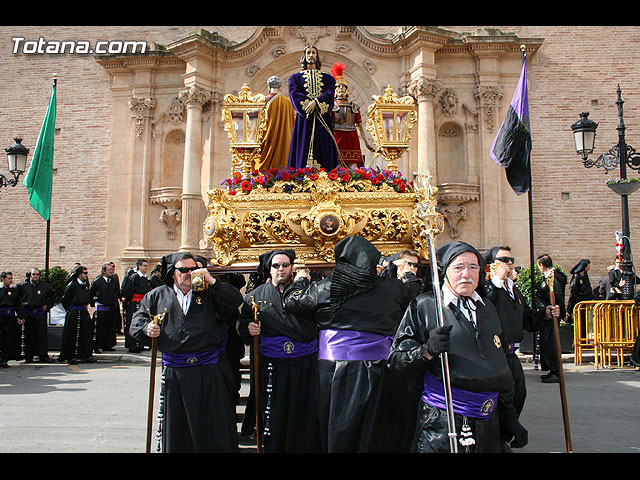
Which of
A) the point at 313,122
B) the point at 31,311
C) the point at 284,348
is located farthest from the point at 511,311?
the point at 31,311

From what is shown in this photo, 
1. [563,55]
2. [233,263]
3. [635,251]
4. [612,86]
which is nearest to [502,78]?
[563,55]

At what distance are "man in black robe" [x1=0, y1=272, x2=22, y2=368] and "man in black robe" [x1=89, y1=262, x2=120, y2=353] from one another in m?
1.54

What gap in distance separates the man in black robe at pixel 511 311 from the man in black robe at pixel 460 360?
69.1 inches

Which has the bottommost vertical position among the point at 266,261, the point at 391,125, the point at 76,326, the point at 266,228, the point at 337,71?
the point at 76,326

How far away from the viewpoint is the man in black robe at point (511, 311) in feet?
18.3

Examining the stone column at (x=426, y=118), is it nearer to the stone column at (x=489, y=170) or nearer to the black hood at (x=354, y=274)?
the stone column at (x=489, y=170)

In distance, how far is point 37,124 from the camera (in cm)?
1914

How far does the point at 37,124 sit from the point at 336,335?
17913 mm

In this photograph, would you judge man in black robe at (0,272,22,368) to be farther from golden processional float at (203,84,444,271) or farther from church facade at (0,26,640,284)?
golden processional float at (203,84,444,271)

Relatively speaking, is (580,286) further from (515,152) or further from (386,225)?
(386,225)

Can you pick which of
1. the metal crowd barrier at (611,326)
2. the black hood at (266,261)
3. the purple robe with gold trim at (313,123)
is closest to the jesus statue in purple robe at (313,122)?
the purple robe with gold trim at (313,123)

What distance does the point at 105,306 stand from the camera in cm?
1320

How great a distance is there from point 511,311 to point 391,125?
3.17 meters

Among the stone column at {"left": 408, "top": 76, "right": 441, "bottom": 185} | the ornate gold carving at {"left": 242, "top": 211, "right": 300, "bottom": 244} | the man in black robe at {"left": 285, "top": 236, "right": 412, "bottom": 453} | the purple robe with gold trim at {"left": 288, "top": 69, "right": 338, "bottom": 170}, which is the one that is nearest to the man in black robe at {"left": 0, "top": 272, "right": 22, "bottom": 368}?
the ornate gold carving at {"left": 242, "top": 211, "right": 300, "bottom": 244}
